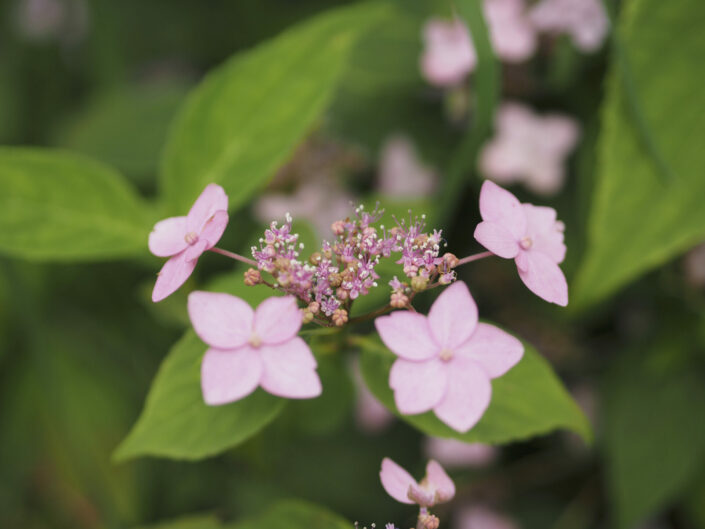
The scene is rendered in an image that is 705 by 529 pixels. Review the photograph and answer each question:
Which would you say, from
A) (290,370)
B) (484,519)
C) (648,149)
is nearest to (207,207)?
(290,370)

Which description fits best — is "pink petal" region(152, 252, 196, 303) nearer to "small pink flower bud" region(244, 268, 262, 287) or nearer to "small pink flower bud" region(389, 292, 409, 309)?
"small pink flower bud" region(244, 268, 262, 287)

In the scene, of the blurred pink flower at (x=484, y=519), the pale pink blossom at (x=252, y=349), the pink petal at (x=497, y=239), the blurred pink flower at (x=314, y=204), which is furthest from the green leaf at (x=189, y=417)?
the blurred pink flower at (x=484, y=519)

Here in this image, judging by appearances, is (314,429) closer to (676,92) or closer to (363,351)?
(363,351)

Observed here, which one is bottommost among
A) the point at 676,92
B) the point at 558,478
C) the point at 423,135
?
the point at 558,478

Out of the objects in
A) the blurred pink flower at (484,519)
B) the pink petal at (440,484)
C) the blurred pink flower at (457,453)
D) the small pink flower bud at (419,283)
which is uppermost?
the small pink flower bud at (419,283)

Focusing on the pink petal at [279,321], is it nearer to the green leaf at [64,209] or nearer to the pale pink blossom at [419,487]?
the pale pink blossom at [419,487]

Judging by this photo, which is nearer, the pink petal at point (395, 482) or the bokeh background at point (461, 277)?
the pink petal at point (395, 482)

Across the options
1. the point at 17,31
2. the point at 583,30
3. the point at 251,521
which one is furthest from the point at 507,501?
the point at 17,31
